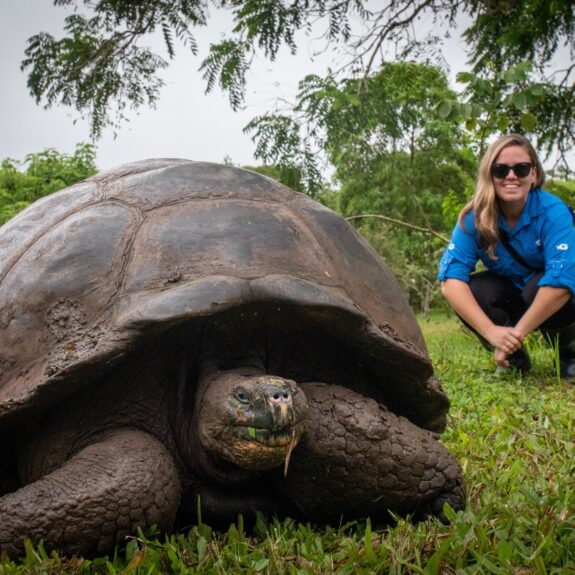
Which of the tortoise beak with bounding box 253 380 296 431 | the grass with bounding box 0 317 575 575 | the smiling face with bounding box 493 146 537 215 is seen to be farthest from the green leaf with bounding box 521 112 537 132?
the tortoise beak with bounding box 253 380 296 431

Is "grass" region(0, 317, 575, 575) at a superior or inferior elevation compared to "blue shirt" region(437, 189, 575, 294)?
inferior

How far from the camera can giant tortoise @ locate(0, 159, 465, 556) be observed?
6.04 feet

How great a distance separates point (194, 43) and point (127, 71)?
1.01m

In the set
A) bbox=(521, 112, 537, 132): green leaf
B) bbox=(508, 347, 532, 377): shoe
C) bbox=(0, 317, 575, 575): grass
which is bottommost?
bbox=(508, 347, 532, 377): shoe

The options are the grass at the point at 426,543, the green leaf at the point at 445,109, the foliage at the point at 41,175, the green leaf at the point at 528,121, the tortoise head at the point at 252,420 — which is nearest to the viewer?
the grass at the point at 426,543

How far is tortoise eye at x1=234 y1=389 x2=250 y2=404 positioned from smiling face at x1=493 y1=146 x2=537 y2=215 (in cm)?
303

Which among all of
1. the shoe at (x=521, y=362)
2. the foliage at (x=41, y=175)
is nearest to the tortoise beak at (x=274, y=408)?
the shoe at (x=521, y=362)

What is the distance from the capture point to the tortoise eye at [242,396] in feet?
→ 6.01

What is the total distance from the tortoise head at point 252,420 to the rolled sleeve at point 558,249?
2.80 meters

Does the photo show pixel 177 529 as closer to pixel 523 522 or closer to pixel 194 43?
pixel 523 522

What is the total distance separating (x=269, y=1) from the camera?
214 inches

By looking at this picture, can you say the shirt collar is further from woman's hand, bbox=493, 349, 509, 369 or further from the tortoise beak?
the tortoise beak

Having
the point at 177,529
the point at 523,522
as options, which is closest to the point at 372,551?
the point at 523,522

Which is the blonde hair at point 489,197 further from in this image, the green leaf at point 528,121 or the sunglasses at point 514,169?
the green leaf at point 528,121
